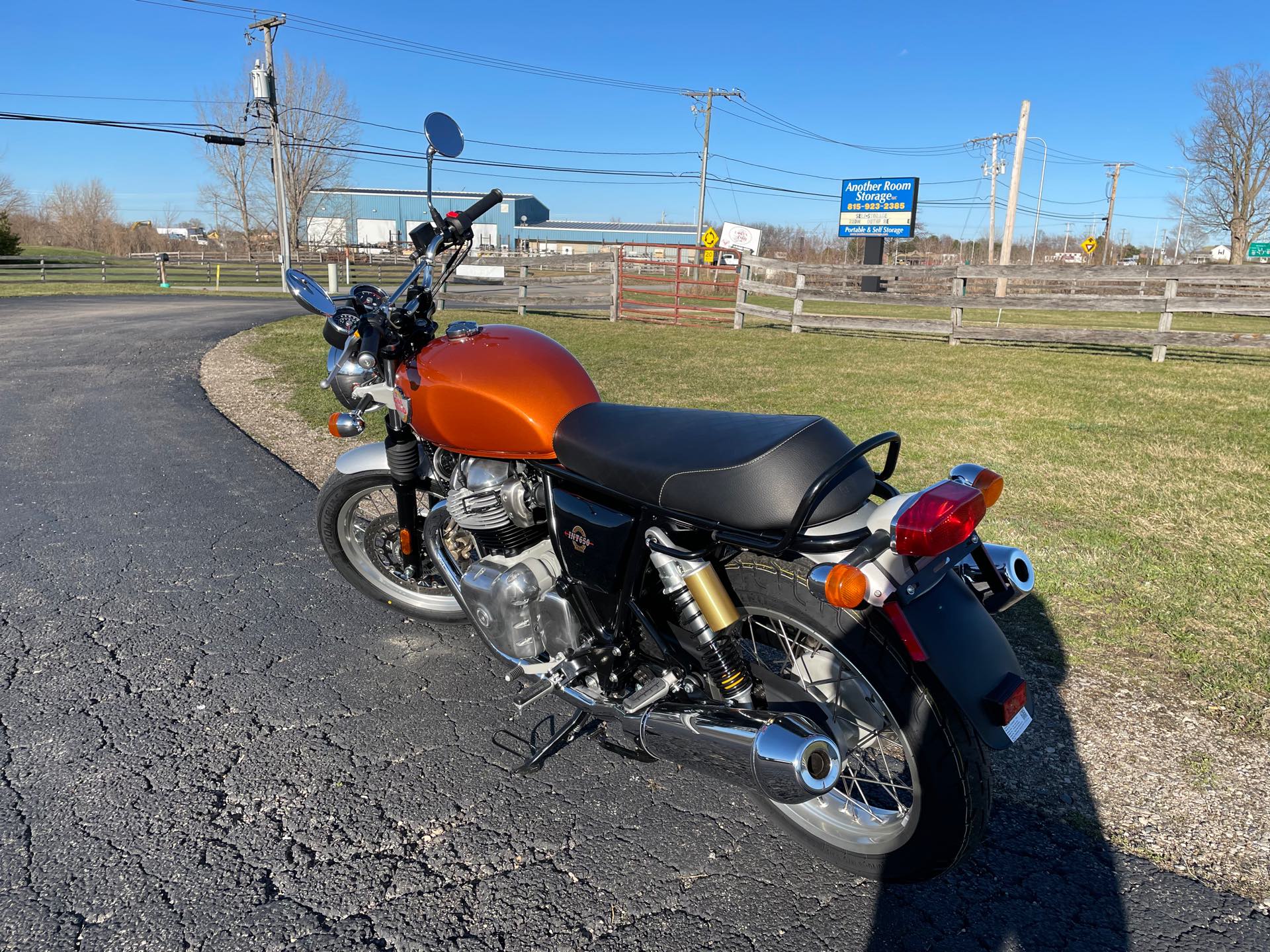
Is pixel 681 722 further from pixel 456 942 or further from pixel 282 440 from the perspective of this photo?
pixel 282 440

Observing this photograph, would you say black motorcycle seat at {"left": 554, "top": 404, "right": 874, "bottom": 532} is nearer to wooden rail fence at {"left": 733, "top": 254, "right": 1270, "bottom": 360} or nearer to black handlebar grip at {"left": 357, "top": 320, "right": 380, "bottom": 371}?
black handlebar grip at {"left": 357, "top": 320, "right": 380, "bottom": 371}

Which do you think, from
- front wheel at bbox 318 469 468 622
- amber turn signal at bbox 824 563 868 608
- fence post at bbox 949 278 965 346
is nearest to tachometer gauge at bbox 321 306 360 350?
front wheel at bbox 318 469 468 622

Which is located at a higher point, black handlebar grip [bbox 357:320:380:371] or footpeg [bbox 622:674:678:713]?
black handlebar grip [bbox 357:320:380:371]

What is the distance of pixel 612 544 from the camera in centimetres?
243

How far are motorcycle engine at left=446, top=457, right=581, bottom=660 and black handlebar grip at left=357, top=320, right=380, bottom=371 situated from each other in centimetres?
62

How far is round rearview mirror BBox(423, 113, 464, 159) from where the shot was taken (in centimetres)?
319

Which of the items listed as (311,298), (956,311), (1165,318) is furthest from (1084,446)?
(956,311)

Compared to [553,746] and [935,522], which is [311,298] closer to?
[553,746]

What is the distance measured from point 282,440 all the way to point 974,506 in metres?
6.31

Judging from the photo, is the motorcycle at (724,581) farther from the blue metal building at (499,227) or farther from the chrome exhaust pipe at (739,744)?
the blue metal building at (499,227)

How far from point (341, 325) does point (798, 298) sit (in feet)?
48.0

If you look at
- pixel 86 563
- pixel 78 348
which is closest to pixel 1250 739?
pixel 86 563

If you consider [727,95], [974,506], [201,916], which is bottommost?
[201,916]

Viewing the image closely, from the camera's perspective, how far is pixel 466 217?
10.7 ft
